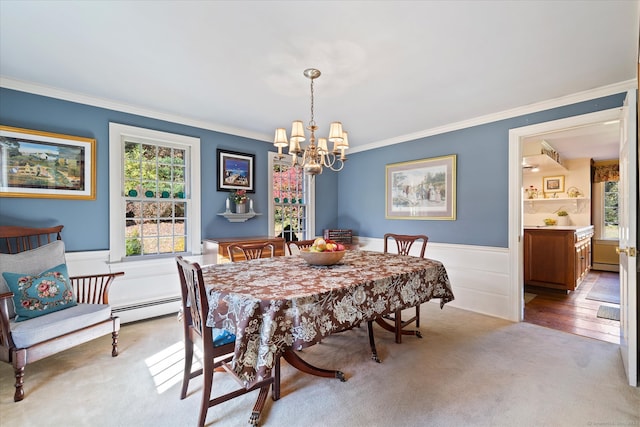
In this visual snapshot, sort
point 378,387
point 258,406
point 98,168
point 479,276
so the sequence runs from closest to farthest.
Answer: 1. point 258,406
2. point 378,387
3. point 98,168
4. point 479,276

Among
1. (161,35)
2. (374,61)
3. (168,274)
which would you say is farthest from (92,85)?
(374,61)

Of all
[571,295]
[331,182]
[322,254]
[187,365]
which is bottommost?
[571,295]

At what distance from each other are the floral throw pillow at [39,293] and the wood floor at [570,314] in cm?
464

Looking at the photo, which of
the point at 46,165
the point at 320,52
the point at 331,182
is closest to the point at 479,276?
the point at 331,182

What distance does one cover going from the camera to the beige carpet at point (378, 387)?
1.78m

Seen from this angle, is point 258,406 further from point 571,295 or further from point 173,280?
point 571,295

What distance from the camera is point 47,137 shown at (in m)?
2.88

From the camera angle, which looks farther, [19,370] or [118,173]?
[118,173]

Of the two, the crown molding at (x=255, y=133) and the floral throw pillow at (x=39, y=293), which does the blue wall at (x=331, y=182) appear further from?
the floral throw pillow at (x=39, y=293)

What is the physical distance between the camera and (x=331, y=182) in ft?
18.2

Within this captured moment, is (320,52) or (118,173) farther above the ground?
(320,52)

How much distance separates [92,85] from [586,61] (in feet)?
14.1

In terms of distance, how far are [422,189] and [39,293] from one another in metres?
4.32

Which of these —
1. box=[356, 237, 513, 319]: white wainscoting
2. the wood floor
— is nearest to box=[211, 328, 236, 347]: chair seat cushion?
box=[356, 237, 513, 319]: white wainscoting
